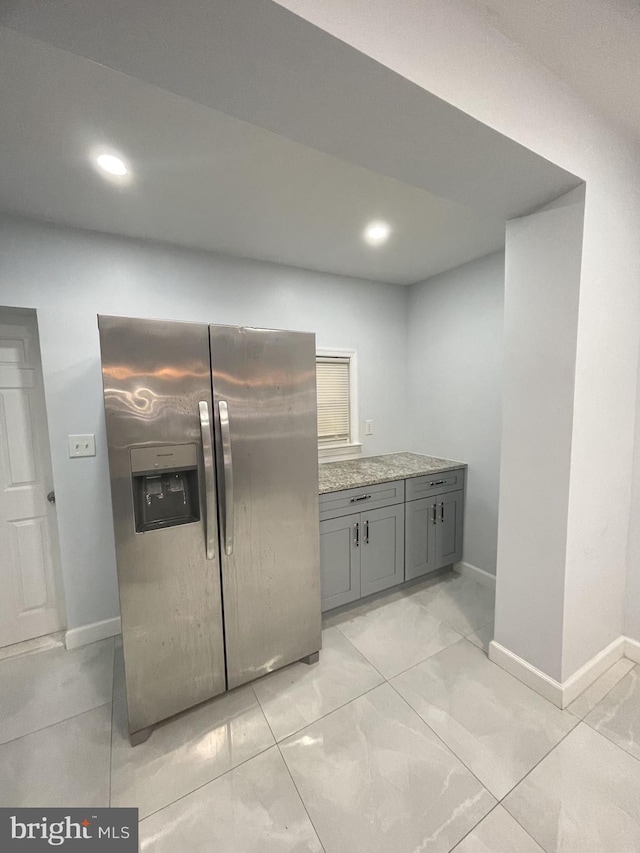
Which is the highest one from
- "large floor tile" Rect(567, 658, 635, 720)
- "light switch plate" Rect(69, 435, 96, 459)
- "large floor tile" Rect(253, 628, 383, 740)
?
"light switch plate" Rect(69, 435, 96, 459)

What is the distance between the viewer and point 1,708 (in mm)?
1659

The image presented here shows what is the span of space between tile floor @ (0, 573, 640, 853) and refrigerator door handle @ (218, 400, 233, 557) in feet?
2.82

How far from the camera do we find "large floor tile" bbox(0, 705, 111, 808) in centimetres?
125

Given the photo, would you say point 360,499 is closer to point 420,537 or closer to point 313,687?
point 420,537

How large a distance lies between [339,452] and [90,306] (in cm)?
203

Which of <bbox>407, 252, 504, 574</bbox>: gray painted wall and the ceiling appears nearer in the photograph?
the ceiling

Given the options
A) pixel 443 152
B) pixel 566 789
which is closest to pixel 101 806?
pixel 566 789

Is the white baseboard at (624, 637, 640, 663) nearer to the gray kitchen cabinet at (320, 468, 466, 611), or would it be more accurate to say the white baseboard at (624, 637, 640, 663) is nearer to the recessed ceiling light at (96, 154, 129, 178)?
the gray kitchen cabinet at (320, 468, 466, 611)

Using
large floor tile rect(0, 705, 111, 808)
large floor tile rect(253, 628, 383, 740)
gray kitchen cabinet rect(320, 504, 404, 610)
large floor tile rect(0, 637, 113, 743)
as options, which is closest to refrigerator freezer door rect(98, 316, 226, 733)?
large floor tile rect(0, 705, 111, 808)

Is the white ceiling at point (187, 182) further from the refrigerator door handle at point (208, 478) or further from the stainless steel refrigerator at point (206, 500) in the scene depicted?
the refrigerator door handle at point (208, 478)

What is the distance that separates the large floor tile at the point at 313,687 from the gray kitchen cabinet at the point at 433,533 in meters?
0.84

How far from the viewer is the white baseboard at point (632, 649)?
6.07 feet

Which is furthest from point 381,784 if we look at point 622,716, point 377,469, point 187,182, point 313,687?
point 187,182

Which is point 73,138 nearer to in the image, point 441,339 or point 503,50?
point 503,50
